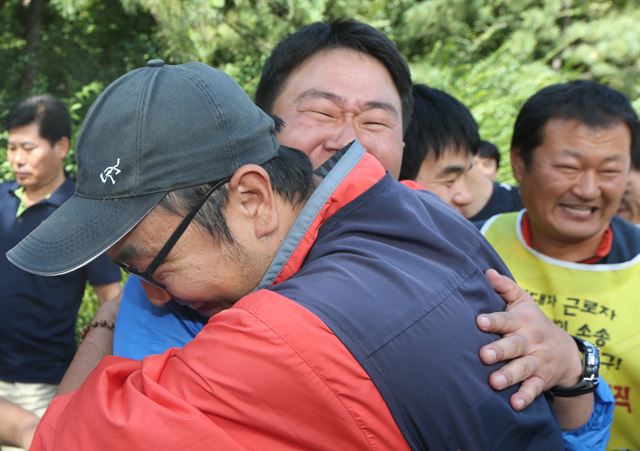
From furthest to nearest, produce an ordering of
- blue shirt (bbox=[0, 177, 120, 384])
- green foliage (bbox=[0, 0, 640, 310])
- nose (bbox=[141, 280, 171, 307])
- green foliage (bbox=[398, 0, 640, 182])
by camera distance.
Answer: green foliage (bbox=[398, 0, 640, 182])
green foliage (bbox=[0, 0, 640, 310])
blue shirt (bbox=[0, 177, 120, 384])
nose (bbox=[141, 280, 171, 307])

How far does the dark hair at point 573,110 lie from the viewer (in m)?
3.02

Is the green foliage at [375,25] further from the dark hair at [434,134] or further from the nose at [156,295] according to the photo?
the nose at [156,295]

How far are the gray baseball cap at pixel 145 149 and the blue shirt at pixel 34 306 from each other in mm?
3162

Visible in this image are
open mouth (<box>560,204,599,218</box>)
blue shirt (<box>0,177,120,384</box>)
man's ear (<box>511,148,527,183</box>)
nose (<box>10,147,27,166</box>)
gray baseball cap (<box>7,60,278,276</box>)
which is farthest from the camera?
nose (<box>10,147,27,166</box>)

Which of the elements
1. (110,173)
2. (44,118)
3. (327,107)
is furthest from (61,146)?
(110,173)

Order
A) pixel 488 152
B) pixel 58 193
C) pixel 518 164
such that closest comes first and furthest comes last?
pixel 518 164, pixel 58 193, pixel 488 152

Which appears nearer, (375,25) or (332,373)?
(332,373)

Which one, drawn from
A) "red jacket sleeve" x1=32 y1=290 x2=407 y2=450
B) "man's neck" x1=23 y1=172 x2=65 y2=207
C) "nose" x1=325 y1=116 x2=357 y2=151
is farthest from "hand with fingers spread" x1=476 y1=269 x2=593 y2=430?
"man's neck" x1=23 y1=172 x2=65 y2=207

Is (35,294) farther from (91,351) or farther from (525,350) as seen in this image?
(525,350)

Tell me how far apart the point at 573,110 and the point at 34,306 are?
342cm

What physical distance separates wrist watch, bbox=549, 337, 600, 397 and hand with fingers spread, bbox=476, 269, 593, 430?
0.05 feet

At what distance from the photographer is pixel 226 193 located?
58.1 inches

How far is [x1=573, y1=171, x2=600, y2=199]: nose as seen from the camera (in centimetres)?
294

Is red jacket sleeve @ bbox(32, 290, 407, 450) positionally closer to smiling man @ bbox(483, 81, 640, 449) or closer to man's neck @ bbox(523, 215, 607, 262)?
smiling man @ bbox(483, 81, 640, 449)
